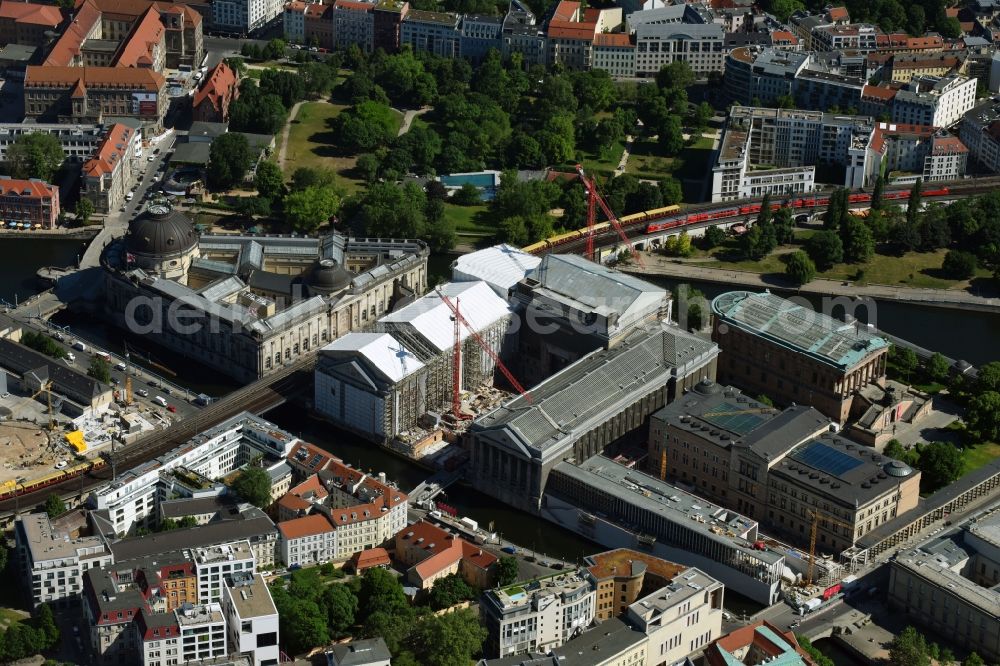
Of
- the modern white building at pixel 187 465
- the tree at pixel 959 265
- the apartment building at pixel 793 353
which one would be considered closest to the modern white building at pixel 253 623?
the modern white building at pixel 187 465

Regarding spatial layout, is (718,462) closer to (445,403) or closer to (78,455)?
(445,403)

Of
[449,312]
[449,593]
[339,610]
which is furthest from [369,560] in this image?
[449,312]

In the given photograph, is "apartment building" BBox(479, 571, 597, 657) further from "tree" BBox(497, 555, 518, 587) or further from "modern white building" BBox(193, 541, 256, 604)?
"modern white building" BBox(193, 541, 256, 604)

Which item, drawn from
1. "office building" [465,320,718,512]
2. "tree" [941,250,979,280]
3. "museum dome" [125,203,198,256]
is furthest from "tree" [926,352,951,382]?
"museum dome" [125,203,198,256]

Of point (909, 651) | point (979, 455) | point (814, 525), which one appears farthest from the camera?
point (979, 455)

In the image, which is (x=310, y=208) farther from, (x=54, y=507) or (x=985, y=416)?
(x=985, y=416)

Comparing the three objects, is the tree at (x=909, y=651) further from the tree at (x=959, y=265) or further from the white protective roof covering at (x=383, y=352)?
the tree at (x=959, y=265)
